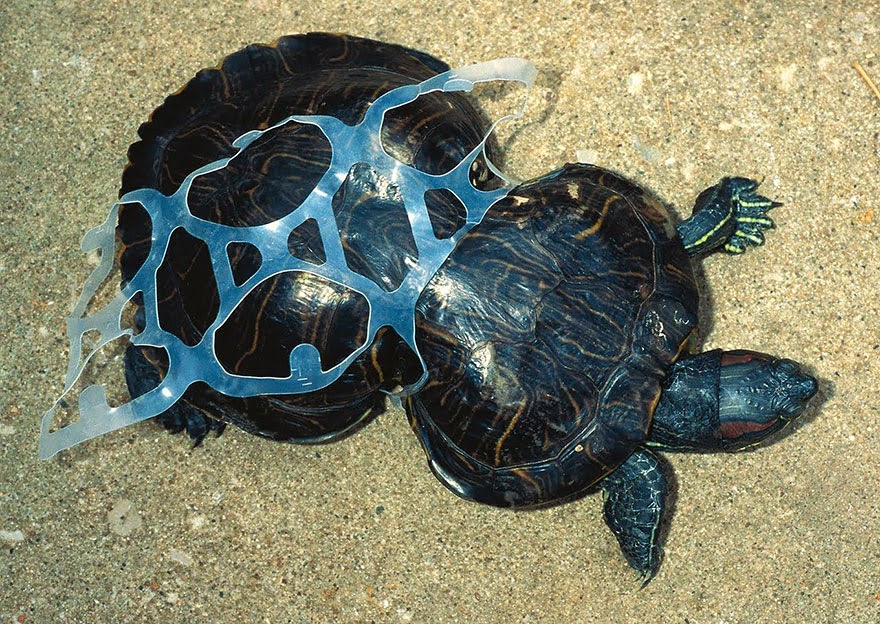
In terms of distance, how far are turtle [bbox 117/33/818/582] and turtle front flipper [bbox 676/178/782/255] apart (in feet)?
0.06

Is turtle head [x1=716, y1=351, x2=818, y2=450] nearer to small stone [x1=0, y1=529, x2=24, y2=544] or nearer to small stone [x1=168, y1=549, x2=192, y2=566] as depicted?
small stone [x1=168, y1=549, x2=192, y2=566]

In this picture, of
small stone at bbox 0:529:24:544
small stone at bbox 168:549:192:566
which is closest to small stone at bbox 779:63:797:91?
small stone at bbox 168:549:192:566

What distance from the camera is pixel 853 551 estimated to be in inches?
140

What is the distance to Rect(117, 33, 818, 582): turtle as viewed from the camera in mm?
3020

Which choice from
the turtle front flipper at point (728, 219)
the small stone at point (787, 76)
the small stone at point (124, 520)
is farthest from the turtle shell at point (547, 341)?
the small stone at point (124, 520)

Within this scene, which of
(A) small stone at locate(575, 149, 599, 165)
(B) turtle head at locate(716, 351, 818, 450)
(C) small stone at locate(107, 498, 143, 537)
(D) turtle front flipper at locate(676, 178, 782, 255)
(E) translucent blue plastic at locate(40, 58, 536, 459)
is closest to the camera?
(E) translucent blue plastic at locate(40, 58, 536, 459)

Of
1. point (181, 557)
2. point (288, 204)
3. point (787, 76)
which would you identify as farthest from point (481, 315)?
point (787, 76)

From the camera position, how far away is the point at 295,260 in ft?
9.82

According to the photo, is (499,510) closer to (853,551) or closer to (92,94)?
(853,551)

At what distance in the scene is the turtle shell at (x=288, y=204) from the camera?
118 inches

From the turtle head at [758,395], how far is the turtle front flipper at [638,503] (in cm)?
31

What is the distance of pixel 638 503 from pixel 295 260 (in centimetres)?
165

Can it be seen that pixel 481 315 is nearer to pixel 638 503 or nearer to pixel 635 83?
pixel 638 503

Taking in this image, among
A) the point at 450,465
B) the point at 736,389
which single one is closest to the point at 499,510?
the point at 450,465
